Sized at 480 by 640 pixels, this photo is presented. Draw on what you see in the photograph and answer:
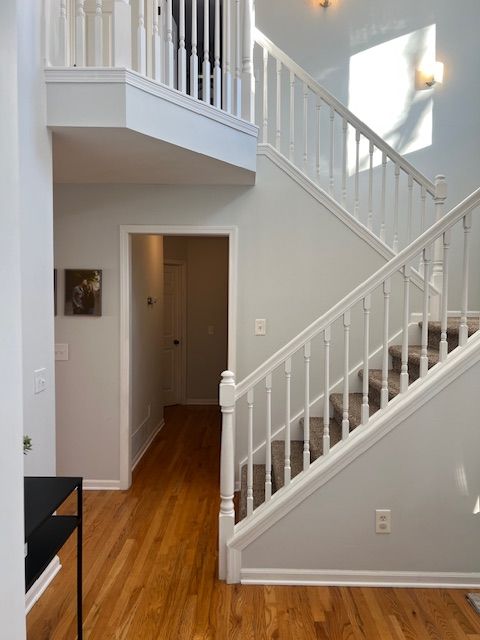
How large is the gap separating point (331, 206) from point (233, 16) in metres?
1.44

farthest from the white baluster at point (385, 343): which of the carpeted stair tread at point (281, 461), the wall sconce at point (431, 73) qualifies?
the wall sconce at point (431, 73)

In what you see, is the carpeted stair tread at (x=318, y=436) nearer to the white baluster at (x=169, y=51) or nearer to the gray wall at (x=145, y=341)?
the gray wall at (x=145, y=341)

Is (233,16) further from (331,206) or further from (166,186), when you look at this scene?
(331,206)

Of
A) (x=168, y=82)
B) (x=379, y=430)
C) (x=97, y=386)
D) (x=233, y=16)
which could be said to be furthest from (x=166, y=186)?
(x=379, y=430)

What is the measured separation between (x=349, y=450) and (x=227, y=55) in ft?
8.38

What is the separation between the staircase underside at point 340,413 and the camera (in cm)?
261

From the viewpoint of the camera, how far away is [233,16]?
9.33 ft

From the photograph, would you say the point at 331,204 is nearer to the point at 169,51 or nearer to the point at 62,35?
the point at 169,51

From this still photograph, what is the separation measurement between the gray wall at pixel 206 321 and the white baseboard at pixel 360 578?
3893 mm

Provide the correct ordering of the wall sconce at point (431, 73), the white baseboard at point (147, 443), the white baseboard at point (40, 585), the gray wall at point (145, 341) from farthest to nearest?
1. the wall sconce at point (431, 73)
2. the white baseboard at point (147, 443)
3. the gray wall at point (145, 341)
4. the white baseboard at point (40, 585)

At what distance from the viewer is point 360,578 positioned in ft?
7.55

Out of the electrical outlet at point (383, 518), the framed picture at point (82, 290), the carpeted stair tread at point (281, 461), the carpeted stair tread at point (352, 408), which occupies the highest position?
the framed picture at point (82, 290)

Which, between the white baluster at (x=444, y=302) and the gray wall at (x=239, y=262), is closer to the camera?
the white baluster at (x=444, y=302)

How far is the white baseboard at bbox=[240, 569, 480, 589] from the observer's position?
2.29 meters
